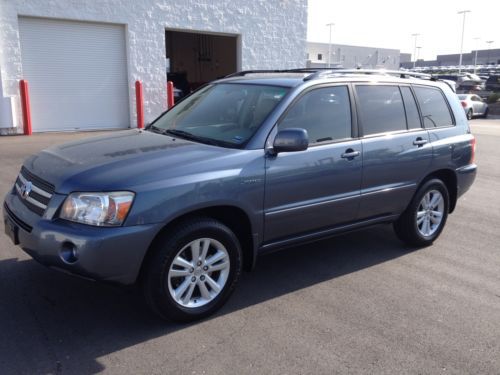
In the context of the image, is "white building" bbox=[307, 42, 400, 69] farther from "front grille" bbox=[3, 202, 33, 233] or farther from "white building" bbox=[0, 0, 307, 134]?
"front grille" bbox=[3, 202, 33, 233]

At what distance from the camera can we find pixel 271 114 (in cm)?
422

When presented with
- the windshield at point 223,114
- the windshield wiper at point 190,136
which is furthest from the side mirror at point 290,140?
the windshield wiper at point 190,136

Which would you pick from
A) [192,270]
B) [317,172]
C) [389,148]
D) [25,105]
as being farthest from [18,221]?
[25,105]

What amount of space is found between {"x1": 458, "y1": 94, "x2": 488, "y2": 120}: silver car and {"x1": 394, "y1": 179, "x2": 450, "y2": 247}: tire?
19.7 metres

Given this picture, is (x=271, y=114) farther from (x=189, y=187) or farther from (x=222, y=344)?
(x=222, y=344)

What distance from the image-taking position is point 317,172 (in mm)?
4348

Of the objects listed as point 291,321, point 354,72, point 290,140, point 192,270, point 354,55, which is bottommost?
point 291,321

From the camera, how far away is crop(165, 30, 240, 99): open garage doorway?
949 inches

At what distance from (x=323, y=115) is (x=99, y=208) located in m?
2.20

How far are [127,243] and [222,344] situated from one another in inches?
37.6

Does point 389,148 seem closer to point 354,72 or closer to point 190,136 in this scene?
point 354,72

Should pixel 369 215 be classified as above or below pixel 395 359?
above

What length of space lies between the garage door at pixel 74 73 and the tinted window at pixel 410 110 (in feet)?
38.0

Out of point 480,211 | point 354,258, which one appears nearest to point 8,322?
point 354,258
